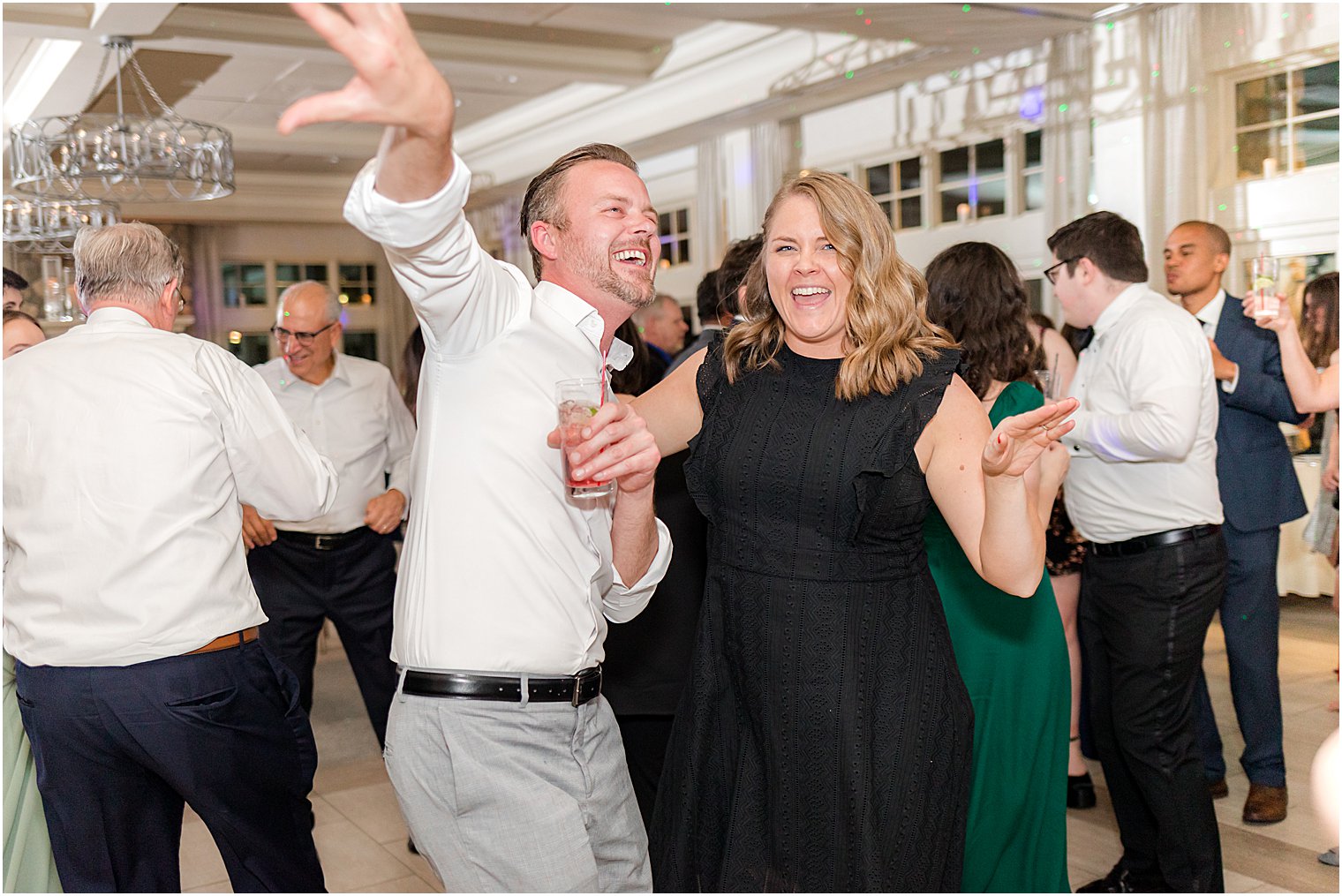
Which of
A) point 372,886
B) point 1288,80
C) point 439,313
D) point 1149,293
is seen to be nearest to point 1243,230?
point 1288,80

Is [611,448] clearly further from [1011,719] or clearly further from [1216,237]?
[1216,237]

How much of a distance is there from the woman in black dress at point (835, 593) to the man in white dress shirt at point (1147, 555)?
995mm

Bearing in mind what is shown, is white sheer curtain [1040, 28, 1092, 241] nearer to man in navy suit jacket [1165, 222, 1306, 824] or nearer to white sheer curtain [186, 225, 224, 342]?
man in navy suit jacket [1165, 222, 1306, 824]

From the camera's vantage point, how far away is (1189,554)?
2.79 m

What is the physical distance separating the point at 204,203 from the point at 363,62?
42.1ft

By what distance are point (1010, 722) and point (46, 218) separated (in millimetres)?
5480

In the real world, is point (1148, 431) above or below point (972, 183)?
below

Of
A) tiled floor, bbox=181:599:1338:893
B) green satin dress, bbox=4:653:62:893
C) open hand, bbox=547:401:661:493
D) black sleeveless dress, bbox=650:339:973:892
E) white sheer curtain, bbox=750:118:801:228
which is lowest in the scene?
tiled floor, bbox=181:599:1338:893

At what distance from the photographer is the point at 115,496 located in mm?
2086

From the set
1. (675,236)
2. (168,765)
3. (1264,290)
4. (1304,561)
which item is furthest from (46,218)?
(1304,561)

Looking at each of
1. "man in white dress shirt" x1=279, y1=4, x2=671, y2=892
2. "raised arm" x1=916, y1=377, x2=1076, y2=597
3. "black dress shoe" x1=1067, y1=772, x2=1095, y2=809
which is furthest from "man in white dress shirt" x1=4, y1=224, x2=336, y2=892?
"black dress shoe" x1=1067, y1=772, x2=1095, y2=809

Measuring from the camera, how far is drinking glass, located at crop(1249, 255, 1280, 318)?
3.21 m

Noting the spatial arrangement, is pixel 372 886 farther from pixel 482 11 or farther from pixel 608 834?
pixel 482 11

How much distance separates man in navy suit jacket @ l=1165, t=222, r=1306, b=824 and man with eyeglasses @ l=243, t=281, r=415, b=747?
253 cm
